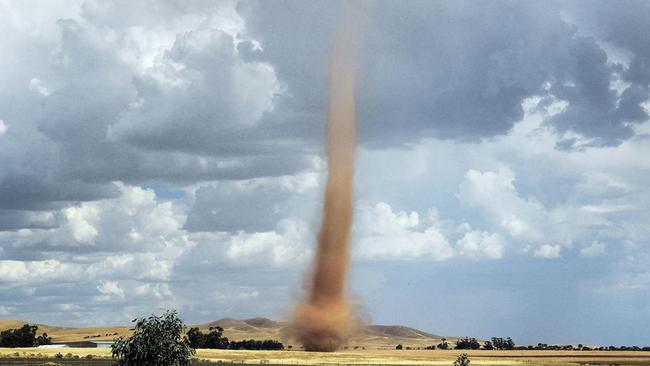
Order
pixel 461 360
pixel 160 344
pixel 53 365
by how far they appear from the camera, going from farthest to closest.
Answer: pixel 53 365 → pixel 461 360 → pixel 160 344

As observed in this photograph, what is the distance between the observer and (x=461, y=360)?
110 m

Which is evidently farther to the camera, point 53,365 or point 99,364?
point 99,364

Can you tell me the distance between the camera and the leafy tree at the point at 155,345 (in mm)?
82000

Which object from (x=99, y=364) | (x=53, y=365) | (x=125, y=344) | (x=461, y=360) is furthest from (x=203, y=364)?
(x=125, y=344)

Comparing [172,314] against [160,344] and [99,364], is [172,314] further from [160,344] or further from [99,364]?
[99,364]

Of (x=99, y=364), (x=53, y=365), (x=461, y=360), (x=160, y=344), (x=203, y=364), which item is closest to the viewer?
(x=160, y=344)

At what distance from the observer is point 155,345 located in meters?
82.0

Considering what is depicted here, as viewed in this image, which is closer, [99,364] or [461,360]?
[461,360]

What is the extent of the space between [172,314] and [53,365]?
321 feet

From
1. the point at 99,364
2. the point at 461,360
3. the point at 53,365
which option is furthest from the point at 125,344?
the point at 99,364

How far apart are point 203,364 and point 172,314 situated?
118m

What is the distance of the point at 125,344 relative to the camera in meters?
83.2

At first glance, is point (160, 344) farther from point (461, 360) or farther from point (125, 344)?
point (461, 360)

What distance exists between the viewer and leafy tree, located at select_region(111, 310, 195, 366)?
82000 millimetres
